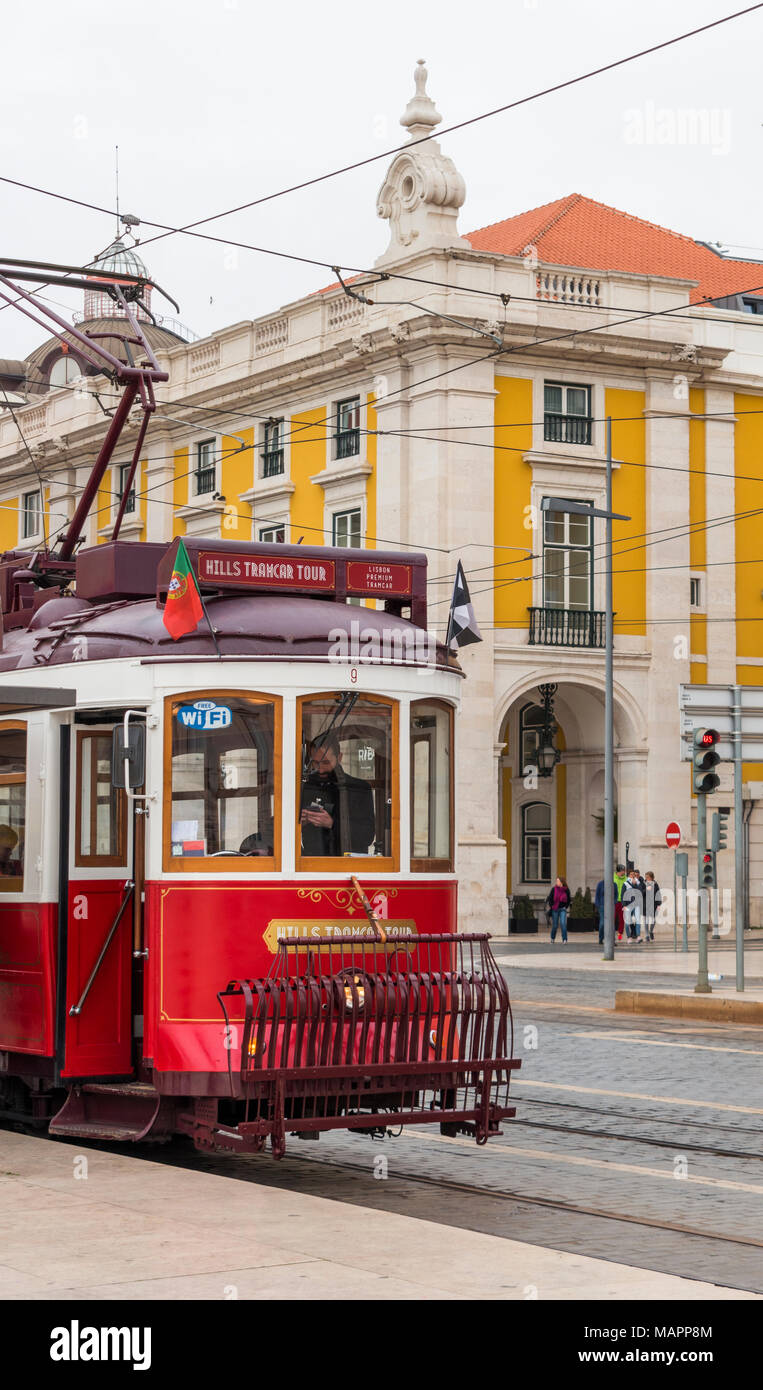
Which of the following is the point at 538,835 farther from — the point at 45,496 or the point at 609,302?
the point at 45,496

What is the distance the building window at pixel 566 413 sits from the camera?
4194 cm

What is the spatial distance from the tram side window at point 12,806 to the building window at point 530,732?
33577mm

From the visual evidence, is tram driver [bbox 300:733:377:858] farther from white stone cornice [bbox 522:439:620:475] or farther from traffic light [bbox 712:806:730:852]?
white stone cornice [bbox 522:439:620:475]

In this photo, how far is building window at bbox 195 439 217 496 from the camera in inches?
1875

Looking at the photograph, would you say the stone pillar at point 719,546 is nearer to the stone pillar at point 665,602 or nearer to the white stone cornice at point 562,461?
the stone pillar at point 665,602

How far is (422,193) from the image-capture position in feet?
134

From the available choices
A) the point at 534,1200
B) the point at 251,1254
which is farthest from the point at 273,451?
the point at 251,1254

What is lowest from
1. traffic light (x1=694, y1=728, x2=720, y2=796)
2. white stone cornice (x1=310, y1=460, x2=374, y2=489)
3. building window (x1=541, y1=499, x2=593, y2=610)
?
traffic light (x1=694, y1=728, x2=720, y2=796)

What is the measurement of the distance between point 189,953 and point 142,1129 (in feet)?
3.62

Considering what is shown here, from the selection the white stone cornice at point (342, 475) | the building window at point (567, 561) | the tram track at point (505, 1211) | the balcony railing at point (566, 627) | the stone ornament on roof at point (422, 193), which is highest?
the stone ornament on roof at point (422, 193)

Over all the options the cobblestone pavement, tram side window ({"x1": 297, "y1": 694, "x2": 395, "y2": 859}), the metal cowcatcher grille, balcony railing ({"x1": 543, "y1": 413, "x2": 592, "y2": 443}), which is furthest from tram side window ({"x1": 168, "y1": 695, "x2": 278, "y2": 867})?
balcony railing ({"x1": 543, "y1": 413, "x2": 592, "y2": 443})

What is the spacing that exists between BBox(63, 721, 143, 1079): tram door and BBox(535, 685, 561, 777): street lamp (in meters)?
32.3

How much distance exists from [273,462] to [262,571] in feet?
118
